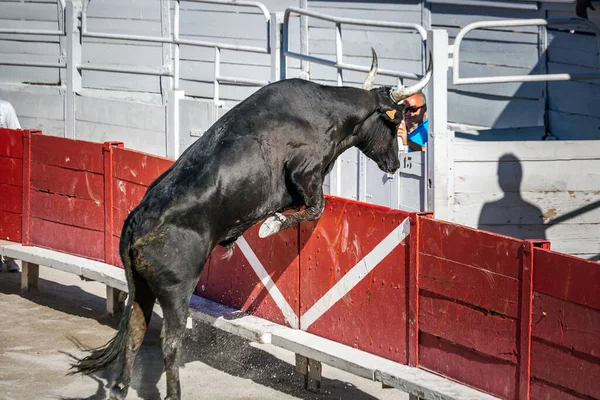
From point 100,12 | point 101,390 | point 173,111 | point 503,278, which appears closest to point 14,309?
point 101,390

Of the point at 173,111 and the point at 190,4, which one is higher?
the point at 190,4

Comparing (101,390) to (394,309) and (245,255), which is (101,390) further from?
(394,309)

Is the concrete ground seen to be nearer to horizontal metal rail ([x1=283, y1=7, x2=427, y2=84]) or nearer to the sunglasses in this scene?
the sunglasses

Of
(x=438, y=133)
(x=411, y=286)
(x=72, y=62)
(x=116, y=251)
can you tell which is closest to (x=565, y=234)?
(x=438, y=133)

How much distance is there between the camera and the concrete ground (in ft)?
23.7

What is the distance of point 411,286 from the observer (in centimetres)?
654

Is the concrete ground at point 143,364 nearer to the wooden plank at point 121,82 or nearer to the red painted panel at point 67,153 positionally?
the red painted panel at point 67,153

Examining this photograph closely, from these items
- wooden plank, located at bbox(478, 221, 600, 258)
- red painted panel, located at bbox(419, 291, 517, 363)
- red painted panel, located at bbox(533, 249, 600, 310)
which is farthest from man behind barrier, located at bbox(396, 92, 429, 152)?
red painted panel, located at bbox(533, 249, 600, 310)

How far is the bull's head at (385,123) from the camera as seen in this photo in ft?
24.4

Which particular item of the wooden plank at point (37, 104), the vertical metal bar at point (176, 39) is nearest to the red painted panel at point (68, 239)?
the vertical metal bar at point (176, 39)

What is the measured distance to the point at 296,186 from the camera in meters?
6.89

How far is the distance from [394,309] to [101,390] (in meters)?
2.13

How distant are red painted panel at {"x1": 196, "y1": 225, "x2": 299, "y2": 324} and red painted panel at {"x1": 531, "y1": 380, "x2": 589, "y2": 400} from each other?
7.09 feet

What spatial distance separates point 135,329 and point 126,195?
7.73ft
